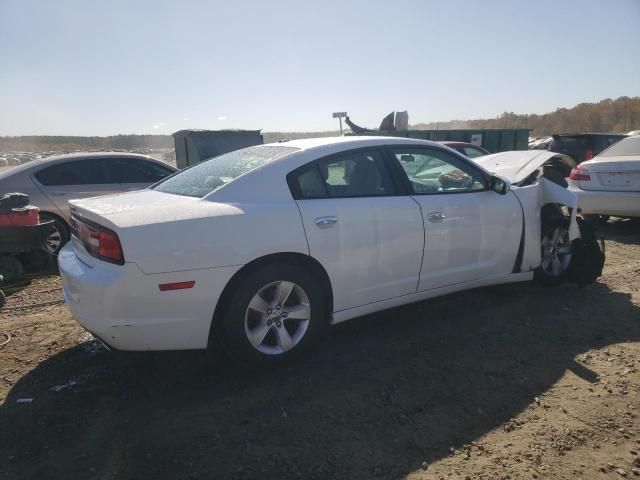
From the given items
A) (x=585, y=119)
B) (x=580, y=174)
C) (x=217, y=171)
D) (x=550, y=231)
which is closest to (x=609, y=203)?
(x=580, y=174)

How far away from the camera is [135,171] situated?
732 cm

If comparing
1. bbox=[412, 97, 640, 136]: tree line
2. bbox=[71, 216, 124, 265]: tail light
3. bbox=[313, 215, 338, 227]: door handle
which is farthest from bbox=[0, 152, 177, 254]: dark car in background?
bbox=[412, 97, 640, 136]: tree line

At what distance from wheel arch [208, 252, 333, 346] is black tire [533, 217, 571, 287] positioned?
8.26 feet

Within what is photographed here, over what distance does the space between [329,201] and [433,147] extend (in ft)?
4.17

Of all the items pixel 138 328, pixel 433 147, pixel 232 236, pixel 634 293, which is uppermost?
pixel 433 147

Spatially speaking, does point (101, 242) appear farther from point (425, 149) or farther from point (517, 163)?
point (517, 163)

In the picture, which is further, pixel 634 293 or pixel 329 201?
pixel 634 293

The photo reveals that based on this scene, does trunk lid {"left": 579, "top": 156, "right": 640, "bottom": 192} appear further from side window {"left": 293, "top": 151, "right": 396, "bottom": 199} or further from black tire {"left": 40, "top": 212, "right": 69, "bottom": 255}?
black tire {"left": 40, "top": 212, "right": 69, "bottom": 255}

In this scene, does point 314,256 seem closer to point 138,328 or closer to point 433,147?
point 138,328

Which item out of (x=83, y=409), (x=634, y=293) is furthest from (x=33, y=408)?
(x=634, y=293)

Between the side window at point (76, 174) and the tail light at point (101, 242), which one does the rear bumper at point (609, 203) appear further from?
the side window at point (76, 174)

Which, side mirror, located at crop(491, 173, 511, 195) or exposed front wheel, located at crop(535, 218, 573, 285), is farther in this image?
exposed front wheel, located at crop(535, 218, 573, 285)

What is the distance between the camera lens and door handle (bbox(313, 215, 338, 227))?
10.3 ft

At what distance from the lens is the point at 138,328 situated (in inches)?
107
